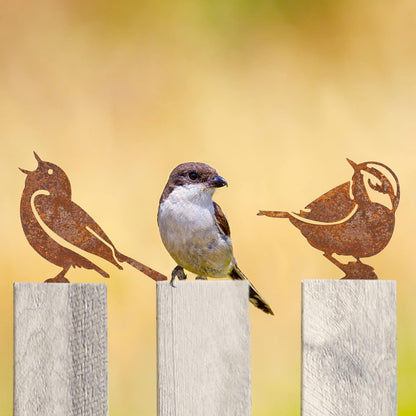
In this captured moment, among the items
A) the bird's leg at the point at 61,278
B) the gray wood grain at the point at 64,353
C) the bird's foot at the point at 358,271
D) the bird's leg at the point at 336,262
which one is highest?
the bird's leg at the point at 336,262

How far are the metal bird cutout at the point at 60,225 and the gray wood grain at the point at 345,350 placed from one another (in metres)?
0.66

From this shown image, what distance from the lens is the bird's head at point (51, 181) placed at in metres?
2.38

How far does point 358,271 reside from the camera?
2297 mm

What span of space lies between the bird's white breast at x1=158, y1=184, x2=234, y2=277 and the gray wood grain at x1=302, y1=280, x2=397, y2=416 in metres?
0.70

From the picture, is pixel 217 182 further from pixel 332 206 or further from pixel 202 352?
pixel 202 352

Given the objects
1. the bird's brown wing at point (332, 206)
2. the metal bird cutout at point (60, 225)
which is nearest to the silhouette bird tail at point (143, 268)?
the metal bird cutout at point (60, 225)

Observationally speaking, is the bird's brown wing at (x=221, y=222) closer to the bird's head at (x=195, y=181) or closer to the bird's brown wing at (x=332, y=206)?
the bird's head at (x=195, y=181)

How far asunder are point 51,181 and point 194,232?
0.66m

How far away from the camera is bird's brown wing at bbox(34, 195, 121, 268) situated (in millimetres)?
2350

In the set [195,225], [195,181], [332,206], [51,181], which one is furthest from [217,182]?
[51,181]

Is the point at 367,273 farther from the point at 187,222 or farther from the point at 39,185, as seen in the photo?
the point at 39,185

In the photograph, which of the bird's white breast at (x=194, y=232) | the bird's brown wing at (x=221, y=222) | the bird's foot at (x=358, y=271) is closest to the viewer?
the bird's foot at (x=358, y=271)

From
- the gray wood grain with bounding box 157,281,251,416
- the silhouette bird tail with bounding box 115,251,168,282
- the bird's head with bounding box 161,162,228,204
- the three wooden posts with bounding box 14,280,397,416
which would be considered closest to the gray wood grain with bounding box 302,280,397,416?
the three wooden posts with bounding box 14,280,397,416

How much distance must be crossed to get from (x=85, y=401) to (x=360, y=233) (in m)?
1.07
